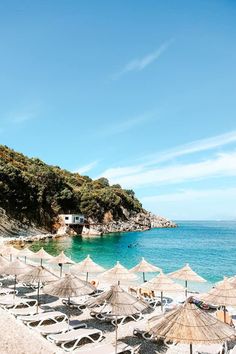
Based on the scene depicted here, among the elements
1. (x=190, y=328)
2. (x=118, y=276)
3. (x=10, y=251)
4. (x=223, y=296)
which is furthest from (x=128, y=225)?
(x=190, y=328)

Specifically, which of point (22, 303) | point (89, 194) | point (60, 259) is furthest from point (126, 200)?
point (22, 303)

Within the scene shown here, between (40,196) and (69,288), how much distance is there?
6458cm

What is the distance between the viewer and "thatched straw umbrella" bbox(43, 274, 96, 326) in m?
13.2

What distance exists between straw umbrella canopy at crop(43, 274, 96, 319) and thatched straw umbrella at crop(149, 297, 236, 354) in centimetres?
544

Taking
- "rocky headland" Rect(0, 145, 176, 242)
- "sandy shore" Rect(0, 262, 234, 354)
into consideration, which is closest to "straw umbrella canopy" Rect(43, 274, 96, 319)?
"sandy shore" Rect(0, 262, 234, 354)

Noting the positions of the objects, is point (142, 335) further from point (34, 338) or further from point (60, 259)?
point (60, 259)

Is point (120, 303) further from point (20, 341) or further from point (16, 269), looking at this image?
point (16, 269)

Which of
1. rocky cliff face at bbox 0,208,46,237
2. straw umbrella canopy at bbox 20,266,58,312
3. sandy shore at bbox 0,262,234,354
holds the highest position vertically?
rocky cliff face at bbox 0,208,46,237

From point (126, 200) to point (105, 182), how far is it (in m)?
29.7

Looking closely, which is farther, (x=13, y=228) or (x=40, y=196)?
(x=40, y=196)

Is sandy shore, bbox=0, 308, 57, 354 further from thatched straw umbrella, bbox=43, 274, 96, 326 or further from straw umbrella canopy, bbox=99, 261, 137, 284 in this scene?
straw umbrella canopy, bbox=99, 261, 137, 284

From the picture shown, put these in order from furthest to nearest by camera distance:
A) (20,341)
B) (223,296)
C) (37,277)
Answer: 1. (37,277)
2. (223,296)
3. (20,341)

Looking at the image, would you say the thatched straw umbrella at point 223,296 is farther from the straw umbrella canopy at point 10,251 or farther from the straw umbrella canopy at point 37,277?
the straw umbrella canopy at point 10,251

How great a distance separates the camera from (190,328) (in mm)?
7992
